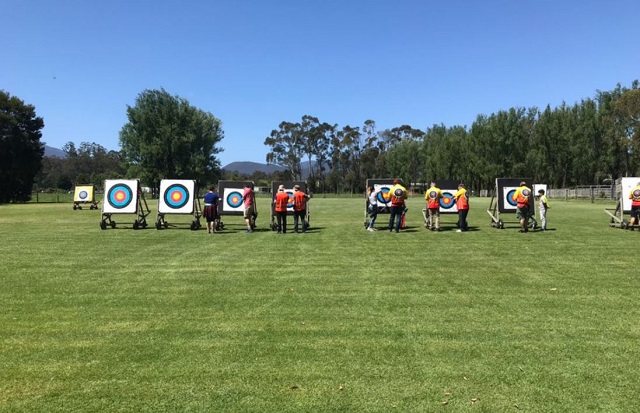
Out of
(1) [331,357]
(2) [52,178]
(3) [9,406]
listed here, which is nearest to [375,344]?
(1) [331,357]

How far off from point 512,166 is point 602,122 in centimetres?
1524

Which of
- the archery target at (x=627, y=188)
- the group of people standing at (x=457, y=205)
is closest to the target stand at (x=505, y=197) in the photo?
the group of people standing at (x=457, y=205)

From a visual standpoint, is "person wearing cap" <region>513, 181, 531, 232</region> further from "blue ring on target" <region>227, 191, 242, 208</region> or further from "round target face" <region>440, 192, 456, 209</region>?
"blue ring on target" <region>227, 191, 242, 208</region>

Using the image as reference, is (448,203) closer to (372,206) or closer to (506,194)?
(506,194)

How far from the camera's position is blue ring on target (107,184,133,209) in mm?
19516

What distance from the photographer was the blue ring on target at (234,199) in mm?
20250

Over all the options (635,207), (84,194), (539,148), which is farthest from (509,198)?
(539,148)

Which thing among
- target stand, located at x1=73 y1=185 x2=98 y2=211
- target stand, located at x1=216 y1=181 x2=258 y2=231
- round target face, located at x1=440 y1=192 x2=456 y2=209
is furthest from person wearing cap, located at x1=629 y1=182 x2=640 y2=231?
target stand, located at x1=73 y1=185 x2=98 y2=211

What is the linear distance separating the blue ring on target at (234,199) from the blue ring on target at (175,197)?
71.1 inches

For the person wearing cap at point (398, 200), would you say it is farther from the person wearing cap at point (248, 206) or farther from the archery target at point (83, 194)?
the archery target at point (83, 194)

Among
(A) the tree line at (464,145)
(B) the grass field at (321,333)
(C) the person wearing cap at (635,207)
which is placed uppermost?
(A) the tree line at (464,145)

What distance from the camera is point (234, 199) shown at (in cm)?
2030

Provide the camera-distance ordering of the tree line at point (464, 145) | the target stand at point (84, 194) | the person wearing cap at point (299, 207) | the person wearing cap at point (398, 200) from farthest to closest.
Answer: the tree line at point (464, 145) → the target stand at point (84, 194) → the person wearing cap at point (299, 207) → the person wearing cap at point (398, 200)

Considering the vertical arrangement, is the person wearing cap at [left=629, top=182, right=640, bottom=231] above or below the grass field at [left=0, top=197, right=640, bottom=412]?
above
